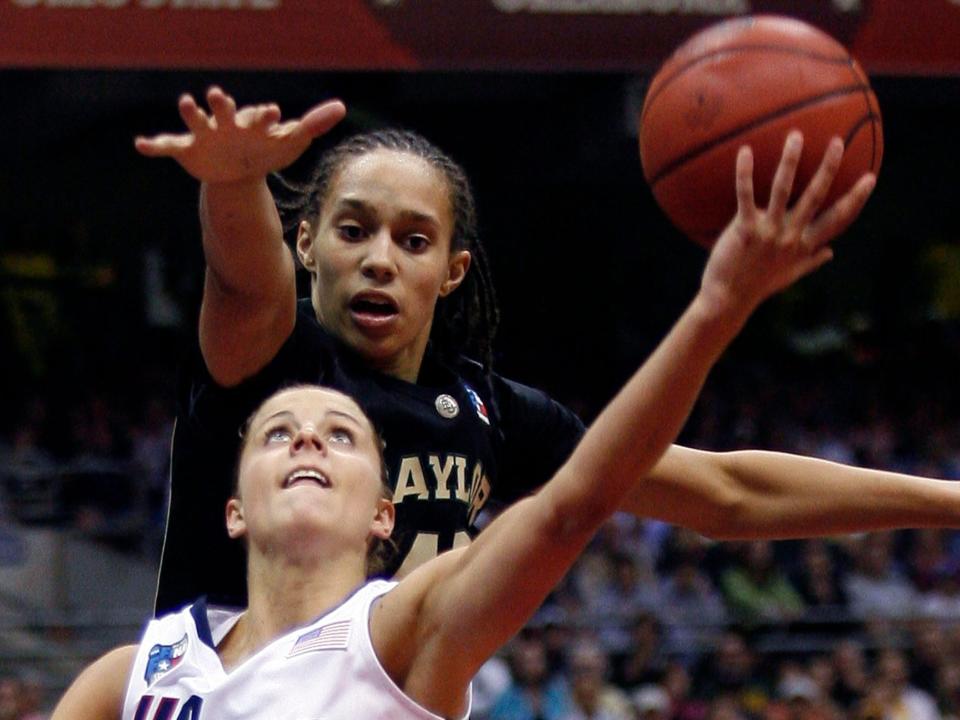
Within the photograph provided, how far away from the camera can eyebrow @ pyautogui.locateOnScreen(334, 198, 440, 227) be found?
3.22 m

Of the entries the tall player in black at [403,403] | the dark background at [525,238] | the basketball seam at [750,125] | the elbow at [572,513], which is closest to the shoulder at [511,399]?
the tall player in black at [403,403]

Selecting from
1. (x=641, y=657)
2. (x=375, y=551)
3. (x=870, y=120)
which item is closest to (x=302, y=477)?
(x=375, y=551)

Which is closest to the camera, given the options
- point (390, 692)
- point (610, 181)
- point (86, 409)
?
point (390, 692)

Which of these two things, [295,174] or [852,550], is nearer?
[295,174]

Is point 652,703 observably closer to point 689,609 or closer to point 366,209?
point 689,609

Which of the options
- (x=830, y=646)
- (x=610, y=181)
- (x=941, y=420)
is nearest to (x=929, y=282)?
(x=941, y=420)

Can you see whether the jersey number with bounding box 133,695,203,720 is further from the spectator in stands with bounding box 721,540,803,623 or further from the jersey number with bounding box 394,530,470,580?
the spectator in stands with bounding box 721,540,803,623

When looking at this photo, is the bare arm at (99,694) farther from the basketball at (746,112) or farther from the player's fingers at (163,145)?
the basketball at (746,112)

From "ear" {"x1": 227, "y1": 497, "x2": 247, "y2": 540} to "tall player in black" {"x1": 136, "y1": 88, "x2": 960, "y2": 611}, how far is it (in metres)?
0.18

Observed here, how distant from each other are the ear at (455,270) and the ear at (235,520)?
71cm

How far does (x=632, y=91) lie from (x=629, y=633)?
3111 millimetres

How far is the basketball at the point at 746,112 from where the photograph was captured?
2.56 metres

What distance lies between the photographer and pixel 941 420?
1105 cm

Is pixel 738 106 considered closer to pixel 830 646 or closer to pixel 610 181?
pixel 830 646
